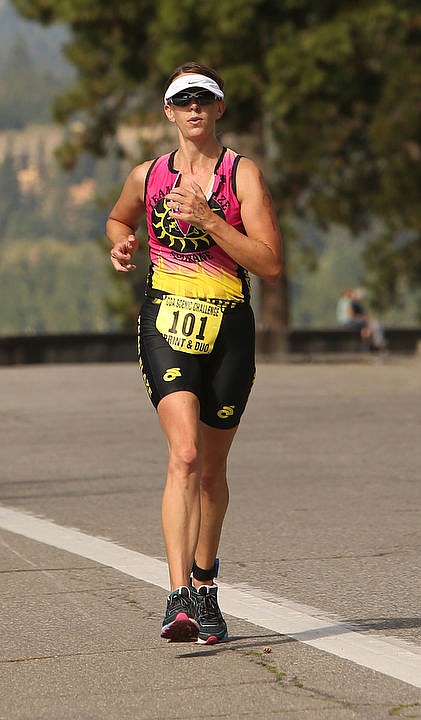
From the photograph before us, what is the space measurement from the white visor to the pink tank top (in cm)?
25

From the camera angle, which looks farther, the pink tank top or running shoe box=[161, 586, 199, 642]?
the pink tank top

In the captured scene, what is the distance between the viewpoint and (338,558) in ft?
28.1

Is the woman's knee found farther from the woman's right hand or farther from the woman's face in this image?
the woman's face

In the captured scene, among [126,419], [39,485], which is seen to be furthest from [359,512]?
[126,419]

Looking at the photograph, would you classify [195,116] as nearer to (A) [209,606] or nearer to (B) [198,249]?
(B) [198,249]

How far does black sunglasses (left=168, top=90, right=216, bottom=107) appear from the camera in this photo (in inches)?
250

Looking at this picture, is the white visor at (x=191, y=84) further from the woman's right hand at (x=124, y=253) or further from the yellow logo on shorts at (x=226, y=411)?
the yellow logo on shorts at (x=226, y=411)

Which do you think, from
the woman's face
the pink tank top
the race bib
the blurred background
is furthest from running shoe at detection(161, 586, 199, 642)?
the blurred background

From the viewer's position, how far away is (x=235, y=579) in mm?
7859

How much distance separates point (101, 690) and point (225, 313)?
159 cm

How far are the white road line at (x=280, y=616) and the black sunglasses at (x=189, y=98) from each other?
2110 millimetres

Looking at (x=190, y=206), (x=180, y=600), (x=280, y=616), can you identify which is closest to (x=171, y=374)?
(x=190, y=206)

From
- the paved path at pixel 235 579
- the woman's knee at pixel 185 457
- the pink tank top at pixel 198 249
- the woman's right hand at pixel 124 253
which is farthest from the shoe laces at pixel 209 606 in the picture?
the woman's right hand at pixel 124 253

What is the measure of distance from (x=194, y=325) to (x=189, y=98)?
875 mm
